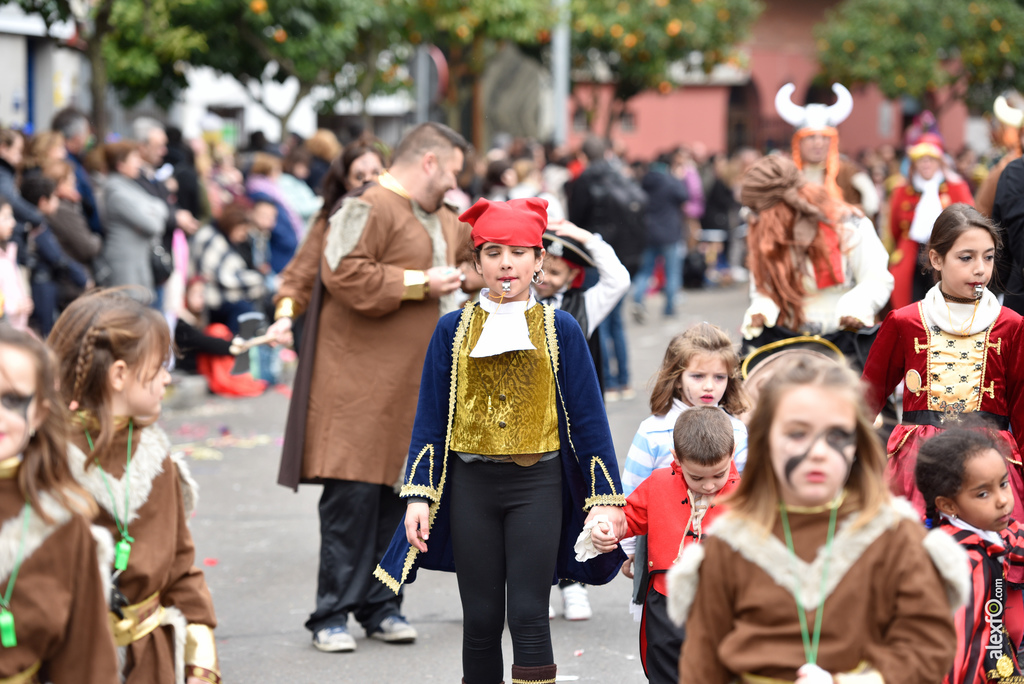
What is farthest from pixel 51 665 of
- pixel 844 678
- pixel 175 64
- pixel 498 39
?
pixel 498 39

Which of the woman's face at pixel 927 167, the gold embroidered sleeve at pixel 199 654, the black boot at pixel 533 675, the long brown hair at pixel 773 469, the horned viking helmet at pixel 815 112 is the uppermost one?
the horned viking helmet at pixel 815 112

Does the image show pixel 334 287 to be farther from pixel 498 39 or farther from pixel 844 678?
pixel 498 39

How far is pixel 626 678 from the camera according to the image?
472 centimetres

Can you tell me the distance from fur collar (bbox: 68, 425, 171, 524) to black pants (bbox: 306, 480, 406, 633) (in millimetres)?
2020

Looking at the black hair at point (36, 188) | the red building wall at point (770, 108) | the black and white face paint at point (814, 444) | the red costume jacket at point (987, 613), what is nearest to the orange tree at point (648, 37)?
the red building wall at point (770, 108)

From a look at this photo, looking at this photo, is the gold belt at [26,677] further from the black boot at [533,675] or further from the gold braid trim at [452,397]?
the black boot at [533,675]

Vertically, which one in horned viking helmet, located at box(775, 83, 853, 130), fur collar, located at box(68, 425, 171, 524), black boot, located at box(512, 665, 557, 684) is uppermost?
horned viking helmet, located at box(775, 83, 853, 130)

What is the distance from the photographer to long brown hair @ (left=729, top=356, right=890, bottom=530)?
259 cm

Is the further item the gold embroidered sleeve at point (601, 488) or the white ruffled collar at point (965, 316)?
the white ruffled collar at point (965, 316)

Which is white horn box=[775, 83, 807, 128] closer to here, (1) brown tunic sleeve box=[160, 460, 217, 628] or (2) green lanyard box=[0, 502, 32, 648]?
(1) brown tunic sleeve box=[160, 460, 217, 628]

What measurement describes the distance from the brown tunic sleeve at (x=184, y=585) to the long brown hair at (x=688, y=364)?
1.78 metres

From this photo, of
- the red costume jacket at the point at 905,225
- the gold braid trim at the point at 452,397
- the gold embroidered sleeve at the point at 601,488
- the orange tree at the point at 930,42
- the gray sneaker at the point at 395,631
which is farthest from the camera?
the orange tree at the point at 930,42

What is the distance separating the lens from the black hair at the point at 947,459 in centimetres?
343

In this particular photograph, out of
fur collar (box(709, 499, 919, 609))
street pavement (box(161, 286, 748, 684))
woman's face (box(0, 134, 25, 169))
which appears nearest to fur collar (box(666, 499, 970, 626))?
fur collar (box(709, 499, 919, 609))
